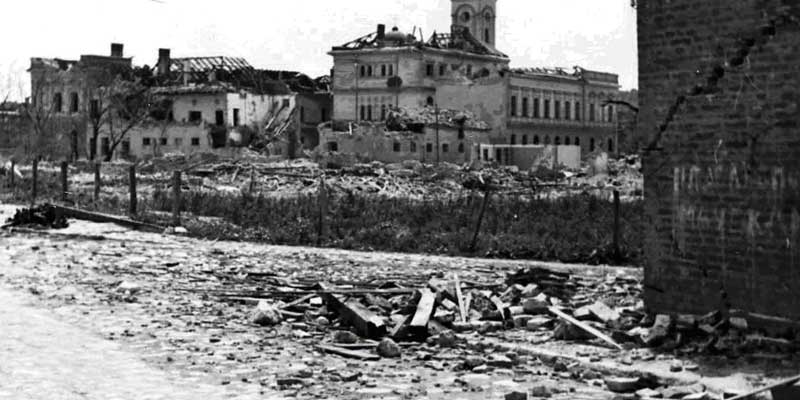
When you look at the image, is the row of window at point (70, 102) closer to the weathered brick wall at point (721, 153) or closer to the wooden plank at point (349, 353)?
the wooden plank at point (349, 353)

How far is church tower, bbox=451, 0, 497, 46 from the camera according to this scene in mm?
96812

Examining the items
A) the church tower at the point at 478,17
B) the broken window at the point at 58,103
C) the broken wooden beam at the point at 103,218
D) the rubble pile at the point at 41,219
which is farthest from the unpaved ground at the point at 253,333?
the church tower at the point at 478,17

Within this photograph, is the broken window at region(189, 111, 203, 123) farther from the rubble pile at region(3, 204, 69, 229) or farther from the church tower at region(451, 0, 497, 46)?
the rubble pile at region(3, 204, 69, 229)

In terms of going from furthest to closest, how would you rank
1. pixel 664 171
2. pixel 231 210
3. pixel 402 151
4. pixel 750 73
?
pixel 402 151 < pixel 231 210 < pixel 664 171 < pixel 750 73

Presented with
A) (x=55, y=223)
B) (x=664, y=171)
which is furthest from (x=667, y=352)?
(x=55, y=223)

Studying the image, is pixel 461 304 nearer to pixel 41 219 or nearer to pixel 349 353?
pixel 349 353

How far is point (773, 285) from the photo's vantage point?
10.5 metres

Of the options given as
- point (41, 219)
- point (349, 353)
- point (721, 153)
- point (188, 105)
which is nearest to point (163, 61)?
point (188, 105)

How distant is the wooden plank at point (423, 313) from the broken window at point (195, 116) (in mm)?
63826

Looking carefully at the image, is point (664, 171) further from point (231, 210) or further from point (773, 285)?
point (231, 210)

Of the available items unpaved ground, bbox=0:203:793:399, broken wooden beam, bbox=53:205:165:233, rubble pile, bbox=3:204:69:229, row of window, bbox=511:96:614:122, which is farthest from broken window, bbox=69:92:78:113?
unpaved ground, bbox=0:203:793:399

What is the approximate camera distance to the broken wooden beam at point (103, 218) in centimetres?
2612

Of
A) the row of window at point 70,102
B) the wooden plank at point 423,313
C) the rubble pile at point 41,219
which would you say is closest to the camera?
the wooden plank at point 423,313

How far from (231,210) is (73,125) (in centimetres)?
5660
